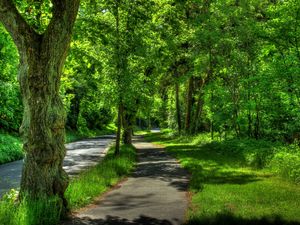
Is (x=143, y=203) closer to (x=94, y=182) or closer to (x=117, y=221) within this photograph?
(x=117, y=221)

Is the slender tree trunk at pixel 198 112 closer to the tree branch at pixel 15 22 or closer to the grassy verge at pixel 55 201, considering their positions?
the grassy verge at pixel 55 201

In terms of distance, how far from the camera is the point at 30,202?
9.80 m

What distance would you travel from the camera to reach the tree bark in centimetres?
1023

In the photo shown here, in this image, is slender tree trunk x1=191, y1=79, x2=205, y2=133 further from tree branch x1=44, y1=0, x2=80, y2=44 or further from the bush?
tree branch x1=44, y1=0, x2=80, y2=44

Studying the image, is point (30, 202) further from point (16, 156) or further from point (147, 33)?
point (16, 156)

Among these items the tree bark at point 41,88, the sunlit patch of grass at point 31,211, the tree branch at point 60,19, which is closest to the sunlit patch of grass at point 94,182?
the tree bark at point 41,88

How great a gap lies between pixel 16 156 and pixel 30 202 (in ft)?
56.3

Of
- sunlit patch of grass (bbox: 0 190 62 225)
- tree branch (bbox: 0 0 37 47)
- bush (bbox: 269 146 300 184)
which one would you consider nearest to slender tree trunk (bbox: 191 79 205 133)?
bush (bbox: 269 146 300 184)

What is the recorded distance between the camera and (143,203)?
12.5 metres

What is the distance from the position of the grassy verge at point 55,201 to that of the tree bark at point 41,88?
2.12 ft

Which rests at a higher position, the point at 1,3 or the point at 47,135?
the point at 1,3

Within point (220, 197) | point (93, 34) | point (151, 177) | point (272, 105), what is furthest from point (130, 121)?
point (220, 197)

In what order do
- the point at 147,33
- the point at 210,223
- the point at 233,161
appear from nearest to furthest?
the point at 210,223
the point at 233,161
the point at 147,33

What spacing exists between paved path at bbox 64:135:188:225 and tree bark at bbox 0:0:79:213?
1.15 m
